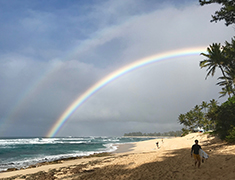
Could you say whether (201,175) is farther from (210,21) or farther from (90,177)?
(210,21)

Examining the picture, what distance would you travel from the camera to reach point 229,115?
17406 mm

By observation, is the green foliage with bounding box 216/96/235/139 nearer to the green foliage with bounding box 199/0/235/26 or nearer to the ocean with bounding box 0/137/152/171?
the green foliage with bounding box 199/0/235/26

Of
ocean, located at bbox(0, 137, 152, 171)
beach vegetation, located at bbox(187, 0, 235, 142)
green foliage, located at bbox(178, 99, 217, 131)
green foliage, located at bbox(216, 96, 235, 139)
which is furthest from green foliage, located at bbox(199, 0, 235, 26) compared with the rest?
green foliage, located at bbox(178, 99, 217, 131)

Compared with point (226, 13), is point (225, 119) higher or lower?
lower

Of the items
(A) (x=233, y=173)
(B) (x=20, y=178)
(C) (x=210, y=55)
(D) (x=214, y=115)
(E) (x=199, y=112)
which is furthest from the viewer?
(E) (x=199, y=112)

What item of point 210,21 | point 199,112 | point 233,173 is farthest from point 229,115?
point 199,112

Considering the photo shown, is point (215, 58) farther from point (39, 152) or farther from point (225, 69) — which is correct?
point (39, 152)

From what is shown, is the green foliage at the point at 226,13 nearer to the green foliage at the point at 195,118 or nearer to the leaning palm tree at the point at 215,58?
the leaning palm tree at the point at 215,58

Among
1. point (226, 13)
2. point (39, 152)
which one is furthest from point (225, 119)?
point (39, 152)

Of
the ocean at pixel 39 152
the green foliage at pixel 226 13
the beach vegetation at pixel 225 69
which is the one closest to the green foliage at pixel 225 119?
the beach vegetation at pixel 225 69

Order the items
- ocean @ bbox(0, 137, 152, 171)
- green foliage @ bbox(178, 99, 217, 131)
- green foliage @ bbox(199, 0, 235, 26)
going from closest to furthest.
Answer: green foliage @ bbox(199, 0, 235, 26) < ocean @ bbox(0, 137, 152, 171) < green foliage @ bbox(178, 99, 217, 131)

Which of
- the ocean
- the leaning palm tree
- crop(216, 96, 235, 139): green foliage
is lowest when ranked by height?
the ocean

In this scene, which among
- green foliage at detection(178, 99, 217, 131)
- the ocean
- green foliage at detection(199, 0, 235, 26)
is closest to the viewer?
green foliage at detection(199, 0, 235, 26)

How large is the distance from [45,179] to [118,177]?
6.26 m
